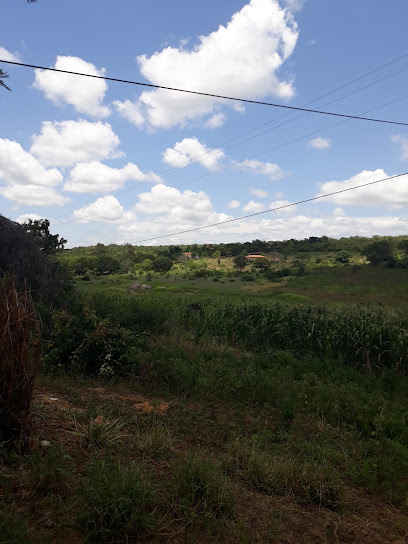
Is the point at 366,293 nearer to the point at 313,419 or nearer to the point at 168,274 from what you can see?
the point at 168,274

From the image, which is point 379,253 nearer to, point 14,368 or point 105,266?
point 105,266

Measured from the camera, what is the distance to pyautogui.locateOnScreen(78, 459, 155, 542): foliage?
2.84 metres

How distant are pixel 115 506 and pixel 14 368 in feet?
5.26

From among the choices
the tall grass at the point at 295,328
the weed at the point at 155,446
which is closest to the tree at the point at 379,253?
the tall grass at the point at 295,328

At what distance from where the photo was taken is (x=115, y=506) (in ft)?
9.55

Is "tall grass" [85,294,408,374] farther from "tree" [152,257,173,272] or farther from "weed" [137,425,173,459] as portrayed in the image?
"tree" [152,257,173,272]

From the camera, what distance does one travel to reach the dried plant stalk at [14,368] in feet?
11.7

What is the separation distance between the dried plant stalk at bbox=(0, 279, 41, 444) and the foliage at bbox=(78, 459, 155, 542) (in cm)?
99

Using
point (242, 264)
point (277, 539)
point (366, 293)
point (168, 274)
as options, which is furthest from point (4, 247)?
point (242, 264)

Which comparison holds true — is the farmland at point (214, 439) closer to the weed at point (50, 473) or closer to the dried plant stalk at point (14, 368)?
the weed at point (50, 473)

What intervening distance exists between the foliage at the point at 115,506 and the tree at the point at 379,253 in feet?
176

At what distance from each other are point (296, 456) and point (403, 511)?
126 cm

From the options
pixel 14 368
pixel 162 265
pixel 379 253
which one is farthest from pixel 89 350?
pixel 379 253

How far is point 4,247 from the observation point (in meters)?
10.9
